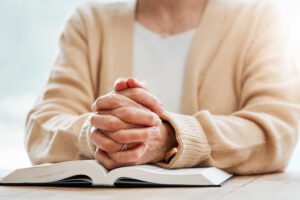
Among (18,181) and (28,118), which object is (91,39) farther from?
(18,181)

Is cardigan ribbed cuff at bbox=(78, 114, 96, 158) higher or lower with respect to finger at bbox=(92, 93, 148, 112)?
lower

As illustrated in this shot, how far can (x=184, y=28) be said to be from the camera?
1.68m

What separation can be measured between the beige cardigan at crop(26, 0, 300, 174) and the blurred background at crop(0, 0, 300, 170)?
2.43 ft

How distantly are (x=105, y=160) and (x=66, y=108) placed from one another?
0.49 meters

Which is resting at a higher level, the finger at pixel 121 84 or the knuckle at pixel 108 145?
the finger at pixel 121 84

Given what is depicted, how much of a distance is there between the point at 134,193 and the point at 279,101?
617 mm

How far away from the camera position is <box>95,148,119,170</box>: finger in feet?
3.45

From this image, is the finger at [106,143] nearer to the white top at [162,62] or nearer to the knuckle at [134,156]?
the knuckle at [134,156]

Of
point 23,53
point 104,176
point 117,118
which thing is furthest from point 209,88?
point 23,53

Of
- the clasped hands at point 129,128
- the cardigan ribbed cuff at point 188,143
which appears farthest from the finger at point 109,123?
the cardigan ribbed cuff at point 188,143

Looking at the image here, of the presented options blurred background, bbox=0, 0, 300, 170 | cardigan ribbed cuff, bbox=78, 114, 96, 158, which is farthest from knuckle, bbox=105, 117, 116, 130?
blurred background, bbox=0, 0, 300, 170

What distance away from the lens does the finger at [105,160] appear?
1.05 m

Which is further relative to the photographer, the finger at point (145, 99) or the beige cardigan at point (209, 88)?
the beige cardigan at point (209, 88)

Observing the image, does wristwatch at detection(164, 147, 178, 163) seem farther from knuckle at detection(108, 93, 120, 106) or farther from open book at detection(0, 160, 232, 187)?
knuckle at detection(108, 93, 120, 106)
